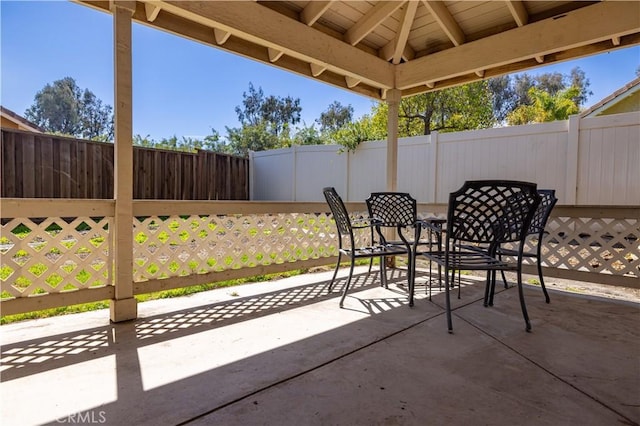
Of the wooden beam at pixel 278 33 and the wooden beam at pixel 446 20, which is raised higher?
the wooden beam at pixel 446 20

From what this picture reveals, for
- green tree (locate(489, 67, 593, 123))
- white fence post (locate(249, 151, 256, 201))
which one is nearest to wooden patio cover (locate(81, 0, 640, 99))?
white fence post (locate(249, 151, 256, 201))

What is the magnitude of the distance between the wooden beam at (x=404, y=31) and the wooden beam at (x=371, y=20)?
0.20 meters

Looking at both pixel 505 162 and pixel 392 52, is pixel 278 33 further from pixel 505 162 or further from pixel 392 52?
pixel 505 162

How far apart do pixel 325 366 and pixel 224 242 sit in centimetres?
172

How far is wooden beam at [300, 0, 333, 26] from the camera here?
9.32 feet

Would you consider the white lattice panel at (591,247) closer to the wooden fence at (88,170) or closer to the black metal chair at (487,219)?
the black metal chair at (487,219)

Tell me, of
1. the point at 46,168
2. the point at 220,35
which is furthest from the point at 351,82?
the point at 46,168

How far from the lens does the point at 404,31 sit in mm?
3383

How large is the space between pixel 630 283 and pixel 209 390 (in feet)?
12.0

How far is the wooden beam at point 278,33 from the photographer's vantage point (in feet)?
7.85

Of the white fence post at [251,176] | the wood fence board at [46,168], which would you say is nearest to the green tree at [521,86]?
the white fence post at [251,176]

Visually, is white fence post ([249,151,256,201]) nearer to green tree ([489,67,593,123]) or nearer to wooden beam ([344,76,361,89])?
wooden beam ([344,76,361,89])

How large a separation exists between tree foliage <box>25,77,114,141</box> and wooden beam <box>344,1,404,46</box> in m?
15.2

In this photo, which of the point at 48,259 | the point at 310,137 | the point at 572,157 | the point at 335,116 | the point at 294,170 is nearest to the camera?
the point at 48,259
